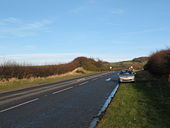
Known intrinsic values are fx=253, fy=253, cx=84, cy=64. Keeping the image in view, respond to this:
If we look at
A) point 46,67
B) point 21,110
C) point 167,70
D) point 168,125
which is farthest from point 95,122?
point 46,67

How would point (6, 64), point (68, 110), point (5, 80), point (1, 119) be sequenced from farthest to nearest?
point (6, 64)
point (5, 80)
point (68, 110)
point (1, 119)

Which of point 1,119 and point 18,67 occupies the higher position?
point 18,67

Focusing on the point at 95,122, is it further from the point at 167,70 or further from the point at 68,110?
the point at 167,70

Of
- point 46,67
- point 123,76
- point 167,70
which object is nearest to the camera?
point 167,70

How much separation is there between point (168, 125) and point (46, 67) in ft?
135

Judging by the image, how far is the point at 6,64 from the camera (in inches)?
1388

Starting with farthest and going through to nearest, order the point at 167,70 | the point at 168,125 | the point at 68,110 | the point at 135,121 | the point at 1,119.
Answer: the point at 167,70, the point at 68,110, the point at 1,119, the point at 135,121, the point at 168,125

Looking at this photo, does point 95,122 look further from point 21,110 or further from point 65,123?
point 21,110

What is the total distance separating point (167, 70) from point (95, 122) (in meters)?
18.0

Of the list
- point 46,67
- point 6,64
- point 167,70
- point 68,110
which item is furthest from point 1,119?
point 46,67

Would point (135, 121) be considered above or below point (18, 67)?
below

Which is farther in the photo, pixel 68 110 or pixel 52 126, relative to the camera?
pixel 68 110

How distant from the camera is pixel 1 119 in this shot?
9125mm

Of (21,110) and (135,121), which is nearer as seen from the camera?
(135,121)
